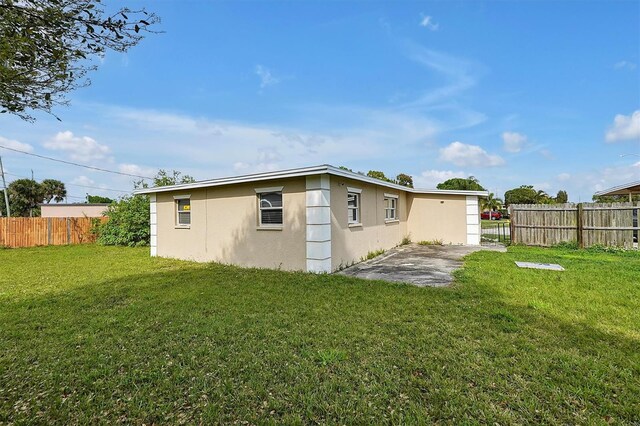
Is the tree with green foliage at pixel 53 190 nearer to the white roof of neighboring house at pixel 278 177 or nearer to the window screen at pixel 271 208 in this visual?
the white roof of neighboring house at pixel 278 177

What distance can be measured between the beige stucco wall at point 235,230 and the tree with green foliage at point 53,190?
136 ft

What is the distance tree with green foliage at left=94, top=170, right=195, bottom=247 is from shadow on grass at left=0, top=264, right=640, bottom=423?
9.95 meters

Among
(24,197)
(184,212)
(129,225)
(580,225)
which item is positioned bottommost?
(580,225)

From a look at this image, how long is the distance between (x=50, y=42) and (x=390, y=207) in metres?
11.3

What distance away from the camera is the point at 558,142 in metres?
13.5

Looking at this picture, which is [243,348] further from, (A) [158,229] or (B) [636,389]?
(A) [158,229]

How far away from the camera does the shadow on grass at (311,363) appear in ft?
7.76

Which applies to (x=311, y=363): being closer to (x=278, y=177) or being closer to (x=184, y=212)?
(x=278, y=177)

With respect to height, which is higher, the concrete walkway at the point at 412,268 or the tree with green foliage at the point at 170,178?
the tree with green foliage at the point at 170,178

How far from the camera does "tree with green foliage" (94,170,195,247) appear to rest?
14.5 metres

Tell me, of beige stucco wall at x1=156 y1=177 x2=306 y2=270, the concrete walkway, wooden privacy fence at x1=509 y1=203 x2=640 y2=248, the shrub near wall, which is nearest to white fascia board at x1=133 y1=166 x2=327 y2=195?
beige stucco wall at x1=156 y1=177 x2=306 y2=270

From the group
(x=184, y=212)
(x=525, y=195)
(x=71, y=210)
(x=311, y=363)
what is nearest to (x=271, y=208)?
(x=184, y=212)

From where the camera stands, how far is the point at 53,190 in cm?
4078

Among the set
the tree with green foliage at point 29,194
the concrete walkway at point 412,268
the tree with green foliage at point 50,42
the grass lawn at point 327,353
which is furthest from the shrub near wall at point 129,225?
the tree with green foliage at point 29,194
